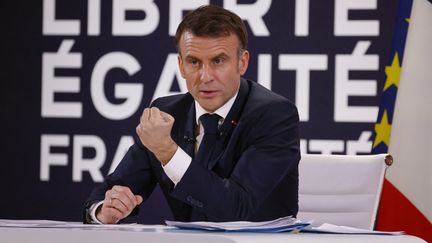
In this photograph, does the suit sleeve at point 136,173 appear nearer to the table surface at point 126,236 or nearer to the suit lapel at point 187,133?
the suit lapel at point 187,133

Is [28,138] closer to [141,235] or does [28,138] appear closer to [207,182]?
[207,182]

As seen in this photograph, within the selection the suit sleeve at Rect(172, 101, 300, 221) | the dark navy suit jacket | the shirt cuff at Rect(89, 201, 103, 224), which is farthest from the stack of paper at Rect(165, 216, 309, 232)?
the shirt cuff at Rect(89, 201, 103, 224)

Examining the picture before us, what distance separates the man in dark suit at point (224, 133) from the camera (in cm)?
213

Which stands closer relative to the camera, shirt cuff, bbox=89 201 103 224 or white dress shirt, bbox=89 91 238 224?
white dress shirt, bbox=89 91 238 224

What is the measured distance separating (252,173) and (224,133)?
187mm

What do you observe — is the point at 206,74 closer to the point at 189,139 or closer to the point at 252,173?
the point at 189,139

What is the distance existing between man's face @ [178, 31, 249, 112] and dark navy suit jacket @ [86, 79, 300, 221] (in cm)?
6

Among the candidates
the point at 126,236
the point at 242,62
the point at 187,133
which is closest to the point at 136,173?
the point at 187,133

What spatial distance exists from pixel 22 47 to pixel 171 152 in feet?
12.3

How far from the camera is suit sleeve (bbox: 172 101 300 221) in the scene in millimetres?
1829

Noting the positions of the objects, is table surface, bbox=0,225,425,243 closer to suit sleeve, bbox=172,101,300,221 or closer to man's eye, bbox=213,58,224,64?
suit sleeve, bbox=172,101,300,221

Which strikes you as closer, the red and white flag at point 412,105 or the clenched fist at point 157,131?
the clenched fist at point 157,131

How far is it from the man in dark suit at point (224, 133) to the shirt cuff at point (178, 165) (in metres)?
0.19

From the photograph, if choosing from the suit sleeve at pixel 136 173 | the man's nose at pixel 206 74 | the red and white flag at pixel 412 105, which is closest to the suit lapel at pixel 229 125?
the man's nose at pixel 206 74
